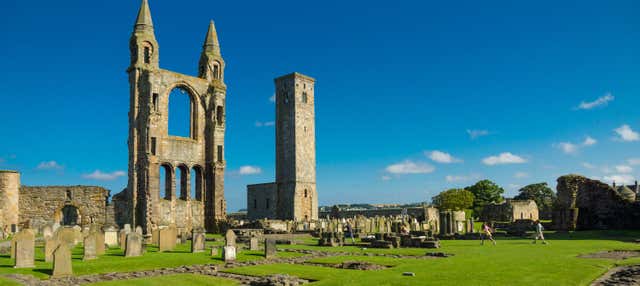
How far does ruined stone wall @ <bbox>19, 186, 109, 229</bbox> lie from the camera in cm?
3516

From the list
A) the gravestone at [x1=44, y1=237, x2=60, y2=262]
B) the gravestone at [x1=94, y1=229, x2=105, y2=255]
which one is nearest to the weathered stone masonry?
the gravestone at [x1=94, y1=229, x2=105, y2=255]

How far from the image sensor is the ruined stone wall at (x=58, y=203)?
1384 inches

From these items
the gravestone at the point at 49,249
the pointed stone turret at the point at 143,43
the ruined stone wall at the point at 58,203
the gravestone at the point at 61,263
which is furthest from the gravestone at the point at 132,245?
the pointed stone turret at the point at 143,43

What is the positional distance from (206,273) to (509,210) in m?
53.7

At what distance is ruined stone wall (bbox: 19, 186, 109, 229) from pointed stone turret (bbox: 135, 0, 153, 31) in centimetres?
1186

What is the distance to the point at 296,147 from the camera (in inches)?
2238

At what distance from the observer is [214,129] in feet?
133

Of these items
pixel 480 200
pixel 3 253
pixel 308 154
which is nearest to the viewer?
pixel 3 253

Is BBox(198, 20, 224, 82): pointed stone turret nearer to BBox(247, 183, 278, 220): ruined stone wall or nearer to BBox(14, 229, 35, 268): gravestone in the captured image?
BBox(247, 183, 278, 220): ruined stone wall

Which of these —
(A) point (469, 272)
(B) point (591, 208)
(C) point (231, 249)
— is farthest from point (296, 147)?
(A) point (469, 272)

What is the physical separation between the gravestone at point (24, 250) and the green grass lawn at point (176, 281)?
4340 millimetres

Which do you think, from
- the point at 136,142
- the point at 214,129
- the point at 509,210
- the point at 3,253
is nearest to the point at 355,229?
the point at 214,129

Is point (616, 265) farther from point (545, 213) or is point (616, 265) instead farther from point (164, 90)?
point (545, 213)

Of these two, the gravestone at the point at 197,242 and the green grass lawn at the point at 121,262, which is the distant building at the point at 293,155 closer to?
the gravestone at the point at 197,242
